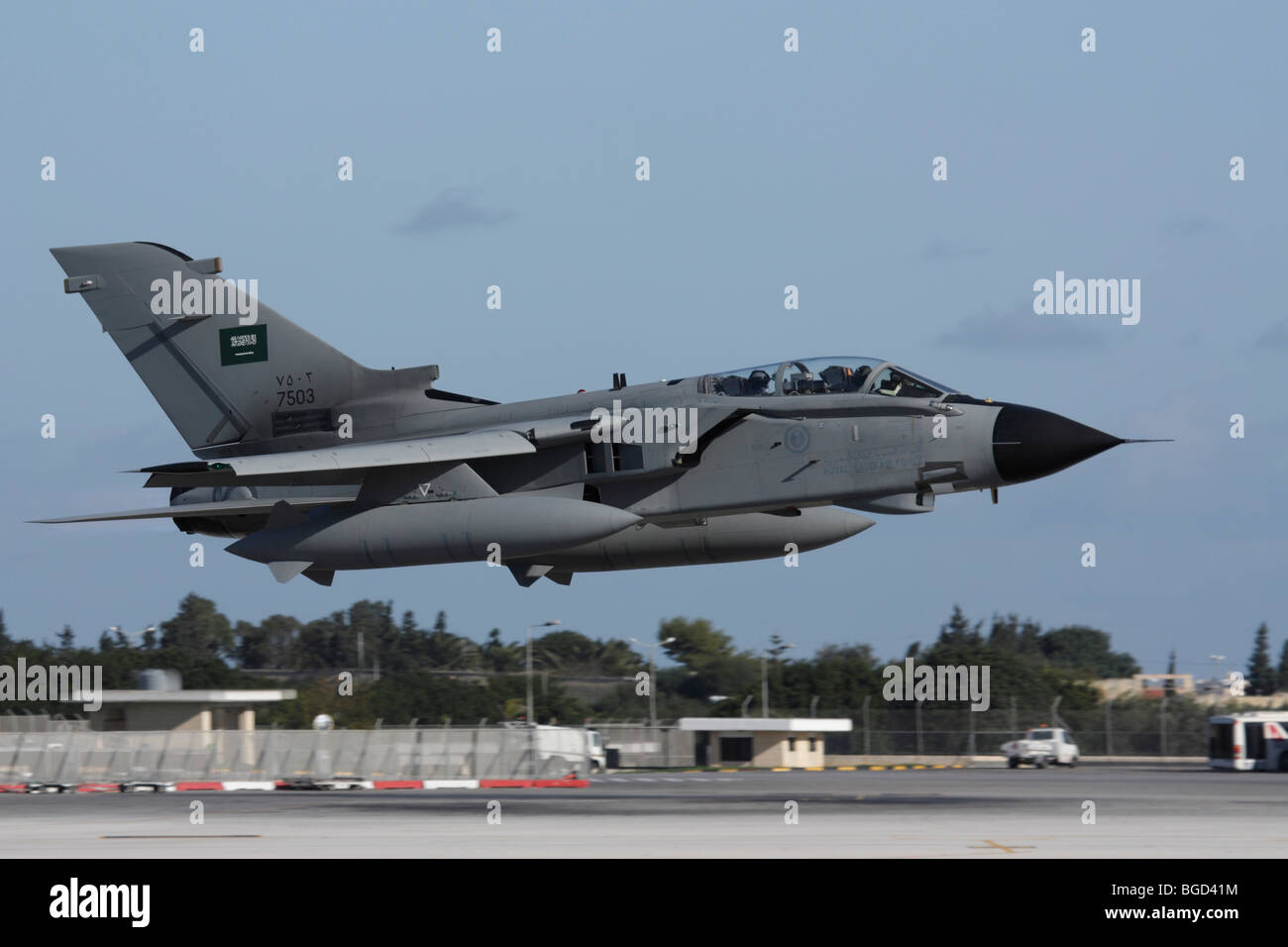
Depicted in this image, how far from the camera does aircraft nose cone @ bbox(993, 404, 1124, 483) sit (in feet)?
65.0

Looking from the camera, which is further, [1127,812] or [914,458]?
[1127,812]

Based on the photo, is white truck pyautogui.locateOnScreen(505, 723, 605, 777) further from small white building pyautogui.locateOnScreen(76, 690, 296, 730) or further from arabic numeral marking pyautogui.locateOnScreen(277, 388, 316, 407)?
arabic numeral marking pyautogui.locateOnScreen(277, 388, 316, 407)

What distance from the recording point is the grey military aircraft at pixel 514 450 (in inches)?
806

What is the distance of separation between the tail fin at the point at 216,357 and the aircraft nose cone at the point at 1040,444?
10380mm

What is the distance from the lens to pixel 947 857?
15422 mm

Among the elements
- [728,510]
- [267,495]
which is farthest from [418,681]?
[728,510]

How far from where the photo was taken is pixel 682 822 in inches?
831

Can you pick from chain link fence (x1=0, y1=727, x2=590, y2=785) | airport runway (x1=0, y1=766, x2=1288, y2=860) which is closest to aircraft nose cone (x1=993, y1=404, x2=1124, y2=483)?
airport runway (x1=0, y1=766, x2=1288, y2=860)

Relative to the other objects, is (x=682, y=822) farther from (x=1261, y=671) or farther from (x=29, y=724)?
(x=1261, y=671)

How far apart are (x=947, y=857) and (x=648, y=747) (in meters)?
45.5

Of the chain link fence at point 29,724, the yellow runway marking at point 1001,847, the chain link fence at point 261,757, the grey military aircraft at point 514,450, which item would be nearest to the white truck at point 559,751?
the chain link fence at point 261,757
